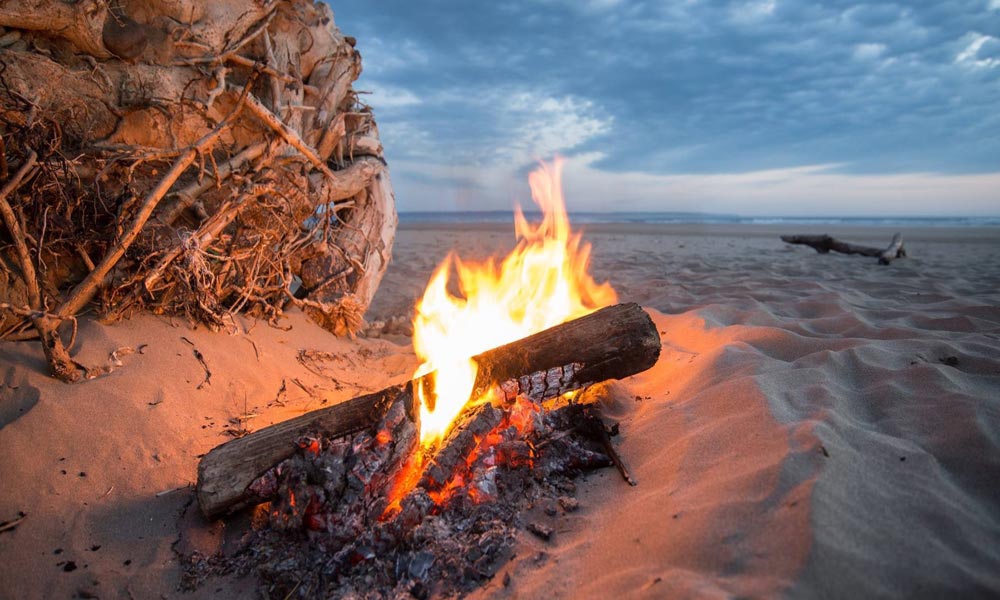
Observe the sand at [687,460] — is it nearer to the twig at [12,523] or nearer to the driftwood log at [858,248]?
the twig at [12,523]

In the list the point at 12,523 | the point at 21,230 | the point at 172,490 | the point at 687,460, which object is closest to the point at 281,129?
the point at 21,230

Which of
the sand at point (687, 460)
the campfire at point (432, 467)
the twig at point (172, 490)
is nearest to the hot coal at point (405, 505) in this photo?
the campfire at point (432, 467)

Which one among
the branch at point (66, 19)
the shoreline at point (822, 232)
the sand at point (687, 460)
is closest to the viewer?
the sand at point (687, 460)

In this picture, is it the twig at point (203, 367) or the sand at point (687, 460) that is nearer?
→ the sand at point (687, 460)

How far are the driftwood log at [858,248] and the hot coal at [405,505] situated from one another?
367 inches

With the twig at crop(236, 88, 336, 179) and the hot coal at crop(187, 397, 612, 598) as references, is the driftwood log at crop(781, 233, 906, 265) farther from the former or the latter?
the twig at crop(236, 88, 336, 179)

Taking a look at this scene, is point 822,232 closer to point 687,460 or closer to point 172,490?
point 687,460

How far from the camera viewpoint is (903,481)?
1827 mm

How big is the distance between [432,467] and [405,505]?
0.22 metres

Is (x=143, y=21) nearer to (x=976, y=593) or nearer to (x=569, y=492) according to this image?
(x=569, y=492)

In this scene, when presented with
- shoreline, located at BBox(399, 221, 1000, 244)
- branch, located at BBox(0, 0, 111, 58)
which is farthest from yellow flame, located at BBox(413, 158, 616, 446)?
shoreline, located at BBox(399, 221, 1000, 244)

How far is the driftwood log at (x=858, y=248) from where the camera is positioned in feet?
29.3

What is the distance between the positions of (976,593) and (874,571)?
234 millimetres

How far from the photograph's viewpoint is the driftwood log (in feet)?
29.3
